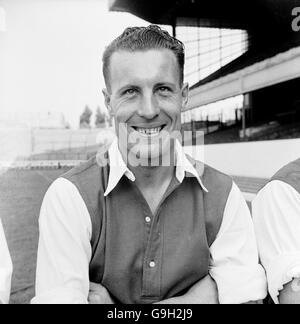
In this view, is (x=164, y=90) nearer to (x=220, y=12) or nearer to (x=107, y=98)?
(x=107, y=98)

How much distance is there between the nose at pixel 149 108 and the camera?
140cm

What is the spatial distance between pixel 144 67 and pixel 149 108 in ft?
0.46

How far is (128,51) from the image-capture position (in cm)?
142

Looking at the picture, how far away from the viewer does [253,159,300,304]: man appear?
147 cm

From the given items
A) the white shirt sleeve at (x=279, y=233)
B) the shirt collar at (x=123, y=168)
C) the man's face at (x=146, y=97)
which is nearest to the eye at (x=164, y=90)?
the man's face at (x=146, y=97)

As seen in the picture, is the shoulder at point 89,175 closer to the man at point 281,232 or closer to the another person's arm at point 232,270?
the another person's arm at point 232,270

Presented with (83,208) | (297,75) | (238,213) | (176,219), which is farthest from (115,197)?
(297,75)

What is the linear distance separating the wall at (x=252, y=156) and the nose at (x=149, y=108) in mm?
361

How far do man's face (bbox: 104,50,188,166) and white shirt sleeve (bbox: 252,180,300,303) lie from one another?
18.2 inches

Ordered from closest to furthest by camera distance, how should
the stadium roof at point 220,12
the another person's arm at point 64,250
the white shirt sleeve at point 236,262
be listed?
the another person's arm at point 64,250 < the white shirt sleeve at point 236,262 < the stadium roof at point 220,12

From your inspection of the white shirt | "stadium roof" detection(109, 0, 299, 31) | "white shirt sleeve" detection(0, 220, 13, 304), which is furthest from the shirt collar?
"stadium roof" detection(109, 0, 299, 31)

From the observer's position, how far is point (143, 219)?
1.47m

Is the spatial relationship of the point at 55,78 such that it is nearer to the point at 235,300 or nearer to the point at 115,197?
the point at 115,197

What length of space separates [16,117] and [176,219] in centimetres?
73
